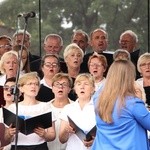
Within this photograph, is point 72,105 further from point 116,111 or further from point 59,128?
point 116,111

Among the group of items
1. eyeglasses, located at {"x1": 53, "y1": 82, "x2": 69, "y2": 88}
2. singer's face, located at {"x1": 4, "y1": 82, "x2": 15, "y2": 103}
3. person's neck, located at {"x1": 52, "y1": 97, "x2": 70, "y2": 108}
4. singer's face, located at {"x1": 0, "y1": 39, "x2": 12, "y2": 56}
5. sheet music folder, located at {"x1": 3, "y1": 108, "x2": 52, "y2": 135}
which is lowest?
sheet music folder, located at {"x1": 3, "y1": 108, "x2": 52, "y2": 135}

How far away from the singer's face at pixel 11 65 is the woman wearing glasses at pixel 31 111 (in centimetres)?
73

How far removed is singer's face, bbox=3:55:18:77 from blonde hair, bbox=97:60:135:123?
205cm

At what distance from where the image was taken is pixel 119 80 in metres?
4.18

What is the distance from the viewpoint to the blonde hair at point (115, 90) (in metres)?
4.15

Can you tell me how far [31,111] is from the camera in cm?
525

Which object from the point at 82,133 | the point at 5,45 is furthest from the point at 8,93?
the point at 5,45

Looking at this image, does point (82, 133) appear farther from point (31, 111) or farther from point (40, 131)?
point (31, 111)

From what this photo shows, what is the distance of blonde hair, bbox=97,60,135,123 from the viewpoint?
4.15 meters

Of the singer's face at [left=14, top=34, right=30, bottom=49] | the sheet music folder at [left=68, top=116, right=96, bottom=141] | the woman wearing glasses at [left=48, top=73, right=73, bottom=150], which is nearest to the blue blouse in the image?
the sheet music folder at [left=68, top=116, right=96, bottom=141]

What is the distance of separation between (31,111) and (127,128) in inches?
52.4

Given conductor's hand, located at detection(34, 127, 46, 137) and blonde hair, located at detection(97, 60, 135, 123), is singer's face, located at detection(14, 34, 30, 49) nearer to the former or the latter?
conductor's hand, located at detection(34, 127, 46, 137)

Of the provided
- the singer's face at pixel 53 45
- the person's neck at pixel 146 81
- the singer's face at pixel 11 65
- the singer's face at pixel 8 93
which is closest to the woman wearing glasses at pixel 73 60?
the singer's face at pixel 11 65

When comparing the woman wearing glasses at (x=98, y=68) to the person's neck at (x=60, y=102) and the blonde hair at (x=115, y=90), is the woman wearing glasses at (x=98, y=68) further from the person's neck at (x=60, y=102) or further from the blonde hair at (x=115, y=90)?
the blonde hair at (x=115, y=90)
